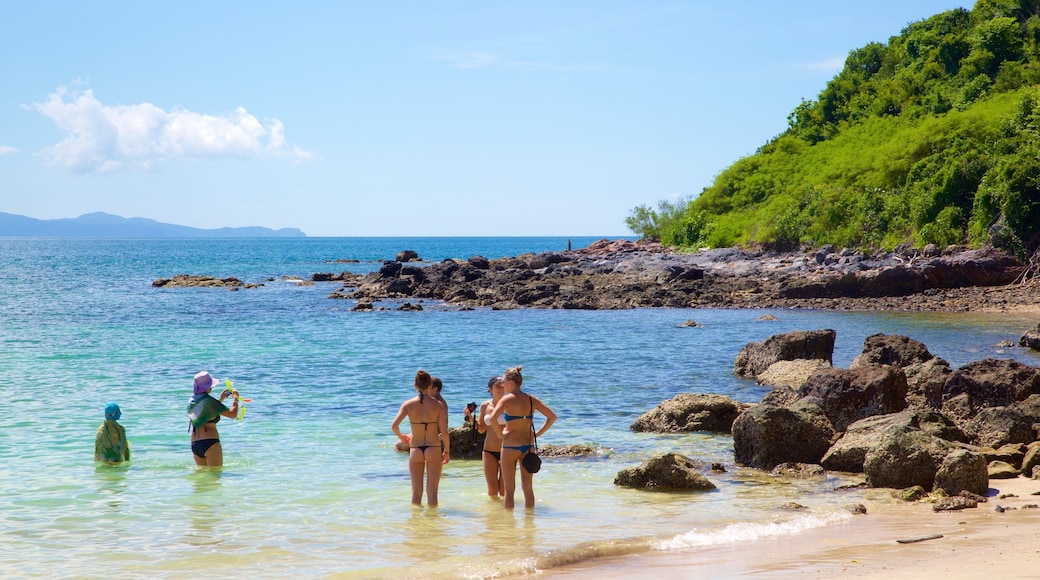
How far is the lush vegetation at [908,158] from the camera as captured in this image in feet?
154

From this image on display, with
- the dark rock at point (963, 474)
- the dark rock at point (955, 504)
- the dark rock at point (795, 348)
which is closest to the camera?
the dark rock at point (955, 504)

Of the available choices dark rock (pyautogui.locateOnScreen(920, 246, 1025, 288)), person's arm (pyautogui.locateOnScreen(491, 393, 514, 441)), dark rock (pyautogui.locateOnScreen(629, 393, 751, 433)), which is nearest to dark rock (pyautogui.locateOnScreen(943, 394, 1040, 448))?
dark rock (pyautogui.locateOnScreen(629, 393, 751, 433))

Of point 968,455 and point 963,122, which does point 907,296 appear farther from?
point 968,455

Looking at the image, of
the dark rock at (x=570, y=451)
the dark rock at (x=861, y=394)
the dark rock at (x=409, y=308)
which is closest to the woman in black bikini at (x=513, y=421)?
the dark rock at (x=570, y=451)

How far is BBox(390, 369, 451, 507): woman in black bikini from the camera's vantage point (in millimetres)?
11492

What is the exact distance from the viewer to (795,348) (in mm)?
23094

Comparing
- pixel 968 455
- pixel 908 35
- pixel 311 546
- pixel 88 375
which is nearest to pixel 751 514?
pixel 968 455

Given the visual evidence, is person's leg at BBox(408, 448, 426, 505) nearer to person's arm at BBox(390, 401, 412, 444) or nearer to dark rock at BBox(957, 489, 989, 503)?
person's arm at BBox(390, 401, 412, 444)

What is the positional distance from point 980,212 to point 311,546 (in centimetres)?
4237

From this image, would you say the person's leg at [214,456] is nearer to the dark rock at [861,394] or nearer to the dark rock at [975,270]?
the dark rock at [861,394]

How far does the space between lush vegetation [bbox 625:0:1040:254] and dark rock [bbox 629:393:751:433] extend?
3013 cm

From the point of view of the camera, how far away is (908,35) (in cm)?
9225

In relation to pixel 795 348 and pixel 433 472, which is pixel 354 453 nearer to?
pixel 433 472

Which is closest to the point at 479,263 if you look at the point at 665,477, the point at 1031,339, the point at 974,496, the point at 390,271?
the point at 390,271
